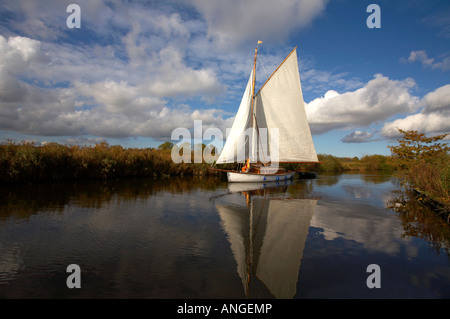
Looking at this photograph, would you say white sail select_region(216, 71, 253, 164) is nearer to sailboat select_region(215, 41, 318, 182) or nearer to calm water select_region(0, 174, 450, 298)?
sailboat select_region(215, 41, 318, 182)

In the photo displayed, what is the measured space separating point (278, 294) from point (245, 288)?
1.83 ft

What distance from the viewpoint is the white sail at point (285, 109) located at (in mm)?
24359

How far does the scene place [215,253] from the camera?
215 inches

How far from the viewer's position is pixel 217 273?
14.7 feet

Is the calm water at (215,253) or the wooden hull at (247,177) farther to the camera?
the wooden hull at (247,177)

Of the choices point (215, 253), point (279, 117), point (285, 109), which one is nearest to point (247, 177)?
point (279, 117)

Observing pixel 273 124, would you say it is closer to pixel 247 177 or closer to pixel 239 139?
pixel 239 139

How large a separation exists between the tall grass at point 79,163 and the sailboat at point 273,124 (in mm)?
9242

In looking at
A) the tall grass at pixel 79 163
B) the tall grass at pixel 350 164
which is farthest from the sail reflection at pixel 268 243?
the tall grass at pixel 350 164

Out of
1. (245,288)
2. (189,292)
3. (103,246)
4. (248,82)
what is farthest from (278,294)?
(248,82)

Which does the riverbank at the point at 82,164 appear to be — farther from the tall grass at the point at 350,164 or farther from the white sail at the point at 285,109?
the tall grass at the point at 350,164

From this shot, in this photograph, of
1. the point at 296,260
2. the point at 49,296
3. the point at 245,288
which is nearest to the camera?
the point at 49,296

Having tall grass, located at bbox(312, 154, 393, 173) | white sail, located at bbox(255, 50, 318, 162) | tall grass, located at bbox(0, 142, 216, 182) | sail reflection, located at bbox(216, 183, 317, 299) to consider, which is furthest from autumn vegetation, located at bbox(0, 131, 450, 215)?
tall grass, located at bbox(312, 154, 393, 173)
